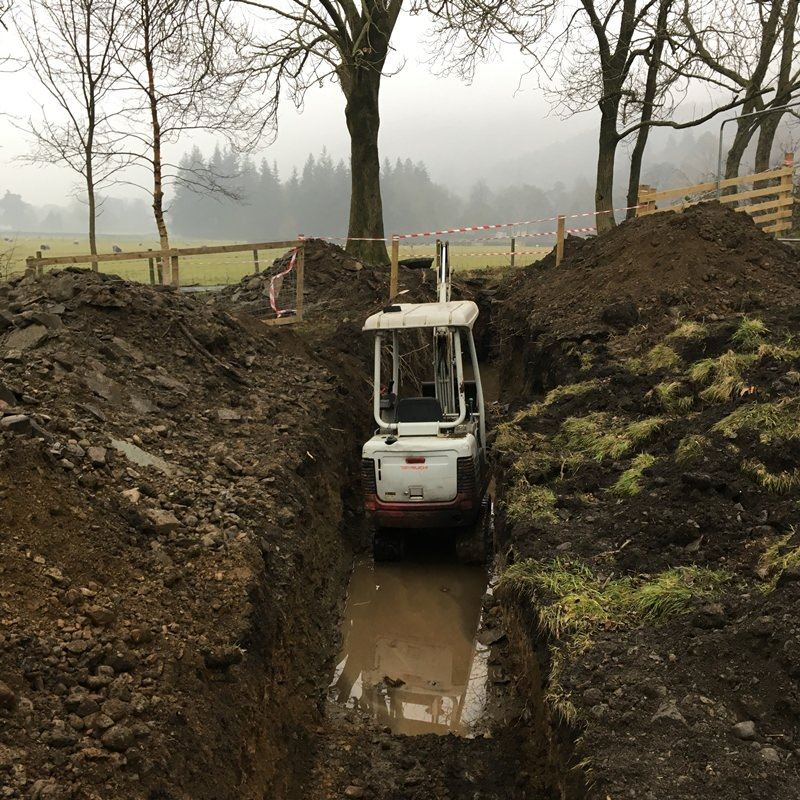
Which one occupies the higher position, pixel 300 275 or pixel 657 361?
pixel 300 275

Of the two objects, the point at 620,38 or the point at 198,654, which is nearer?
the point at 198,654

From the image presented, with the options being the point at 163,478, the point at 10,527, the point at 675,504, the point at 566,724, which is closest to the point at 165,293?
the point at 163,478

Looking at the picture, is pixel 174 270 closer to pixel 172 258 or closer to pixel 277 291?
pixel 172 258

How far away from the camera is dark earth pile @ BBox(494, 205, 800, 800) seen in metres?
3.71

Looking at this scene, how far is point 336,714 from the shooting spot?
630 centimetres

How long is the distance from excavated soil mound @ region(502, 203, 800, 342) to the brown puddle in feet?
16.5

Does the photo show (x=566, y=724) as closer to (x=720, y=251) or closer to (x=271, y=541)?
(x=271, y=541)

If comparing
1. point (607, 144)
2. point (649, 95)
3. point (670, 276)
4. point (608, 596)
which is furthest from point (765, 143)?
point (608, 596)

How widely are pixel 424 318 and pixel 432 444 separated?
4.74 feet

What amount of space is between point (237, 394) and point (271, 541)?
330 cm

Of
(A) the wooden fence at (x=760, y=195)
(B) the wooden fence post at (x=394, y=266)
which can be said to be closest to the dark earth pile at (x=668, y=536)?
(A) the wooden fence at (x=760, y=195)

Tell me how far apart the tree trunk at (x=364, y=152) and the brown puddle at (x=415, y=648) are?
12.5 metres

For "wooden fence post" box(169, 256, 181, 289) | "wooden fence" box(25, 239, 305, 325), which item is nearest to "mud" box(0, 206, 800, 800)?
"wooden fence" box(25, 239, 305, 325)

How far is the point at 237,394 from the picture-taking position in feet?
30.9
